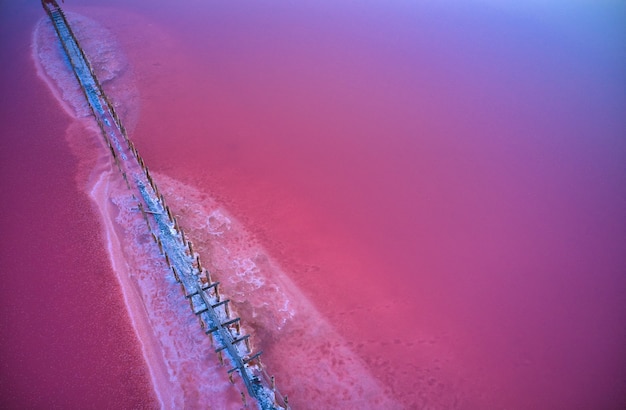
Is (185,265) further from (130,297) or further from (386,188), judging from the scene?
(386,188)

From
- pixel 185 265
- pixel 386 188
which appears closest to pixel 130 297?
pixel 185 265

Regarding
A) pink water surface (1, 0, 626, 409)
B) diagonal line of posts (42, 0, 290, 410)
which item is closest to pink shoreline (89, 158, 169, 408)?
pink water surface (1, 0, 626, 409)

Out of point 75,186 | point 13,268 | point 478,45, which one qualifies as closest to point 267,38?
point 478,45

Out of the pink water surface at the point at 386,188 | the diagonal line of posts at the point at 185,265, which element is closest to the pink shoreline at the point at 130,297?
the pink water surface at the point at 386,188

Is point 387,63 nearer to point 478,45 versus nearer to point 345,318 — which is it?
point 478,45

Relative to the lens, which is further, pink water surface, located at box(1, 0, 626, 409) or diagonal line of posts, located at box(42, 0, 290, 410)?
pink water surface, located at box(1, 0, 626, 409)

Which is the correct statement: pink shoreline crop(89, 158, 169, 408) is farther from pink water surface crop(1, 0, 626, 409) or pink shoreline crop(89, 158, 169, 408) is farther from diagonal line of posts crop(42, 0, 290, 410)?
diagonal line of posts crop(42, 0, 290, 410)
